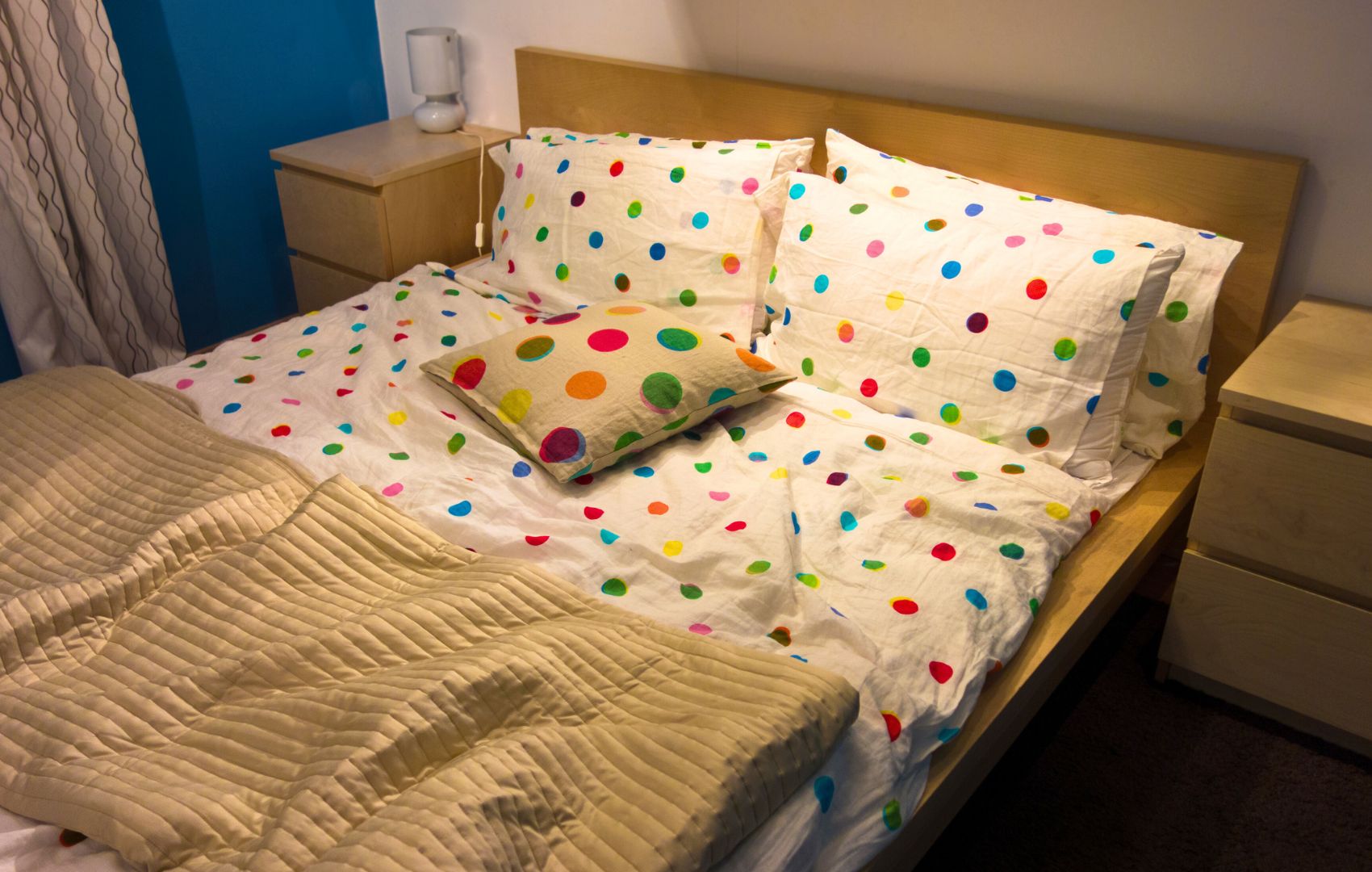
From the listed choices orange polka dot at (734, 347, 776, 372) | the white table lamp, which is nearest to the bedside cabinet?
orange polka dot at (734, 347, 776, 372)

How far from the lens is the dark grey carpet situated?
1542 millimetres

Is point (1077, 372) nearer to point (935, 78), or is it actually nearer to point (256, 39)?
point (935, 78)

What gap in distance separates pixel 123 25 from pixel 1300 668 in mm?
2750

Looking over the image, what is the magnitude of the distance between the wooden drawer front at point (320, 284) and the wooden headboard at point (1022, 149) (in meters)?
0.70

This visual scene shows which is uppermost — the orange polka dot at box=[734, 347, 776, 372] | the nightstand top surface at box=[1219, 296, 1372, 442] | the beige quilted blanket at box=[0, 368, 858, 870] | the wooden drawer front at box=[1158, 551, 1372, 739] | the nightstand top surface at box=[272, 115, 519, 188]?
the nightstand top surface at box=[272, 115, 519, 188]

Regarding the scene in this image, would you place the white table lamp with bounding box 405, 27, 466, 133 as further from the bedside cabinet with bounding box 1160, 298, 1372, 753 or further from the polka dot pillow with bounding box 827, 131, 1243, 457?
the bedside cabinet with bounding box 1160, 298, 1372, 753

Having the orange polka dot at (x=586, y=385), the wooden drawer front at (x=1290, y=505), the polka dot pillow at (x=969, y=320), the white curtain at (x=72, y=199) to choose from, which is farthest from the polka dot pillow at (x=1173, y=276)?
the white curtain at (x=72, y=199)

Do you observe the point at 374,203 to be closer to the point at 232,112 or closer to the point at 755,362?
the point at 232,112

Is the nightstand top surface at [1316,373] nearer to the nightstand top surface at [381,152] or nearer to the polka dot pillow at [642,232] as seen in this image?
the polka dot pillow at [642,232]

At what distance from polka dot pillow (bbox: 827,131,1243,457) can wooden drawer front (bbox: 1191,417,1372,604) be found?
0.62 feet

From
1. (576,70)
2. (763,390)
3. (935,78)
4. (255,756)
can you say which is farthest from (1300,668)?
(576,70)

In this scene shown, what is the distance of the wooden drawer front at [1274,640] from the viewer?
62.1 inches

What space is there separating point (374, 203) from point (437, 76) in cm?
43

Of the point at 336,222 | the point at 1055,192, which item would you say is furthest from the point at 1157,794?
the point at 336,222
